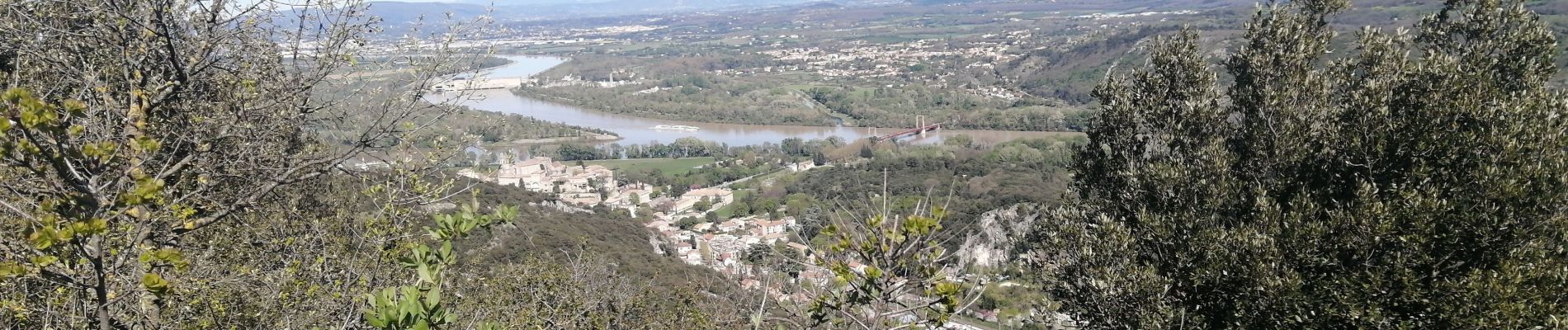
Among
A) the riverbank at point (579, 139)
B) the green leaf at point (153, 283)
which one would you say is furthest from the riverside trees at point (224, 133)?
the riverbank at point (579, 139)

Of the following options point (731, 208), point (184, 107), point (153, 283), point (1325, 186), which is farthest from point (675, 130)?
point (153, 283)

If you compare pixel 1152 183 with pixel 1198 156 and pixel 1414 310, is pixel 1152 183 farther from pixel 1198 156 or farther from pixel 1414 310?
pixel 1414 310

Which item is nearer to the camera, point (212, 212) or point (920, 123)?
point (212, 212)

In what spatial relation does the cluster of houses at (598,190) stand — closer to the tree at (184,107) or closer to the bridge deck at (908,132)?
the bridge deck at (908,132)

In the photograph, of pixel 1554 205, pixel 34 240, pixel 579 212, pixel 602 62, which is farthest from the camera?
A: pixel 602 62

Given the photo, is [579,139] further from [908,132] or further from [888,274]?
[888,274]

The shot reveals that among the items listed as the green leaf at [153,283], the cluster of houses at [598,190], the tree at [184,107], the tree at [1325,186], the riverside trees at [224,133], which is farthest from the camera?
the cluster of houses at [598,190]

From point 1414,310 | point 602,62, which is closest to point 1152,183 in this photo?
point 1414,310
